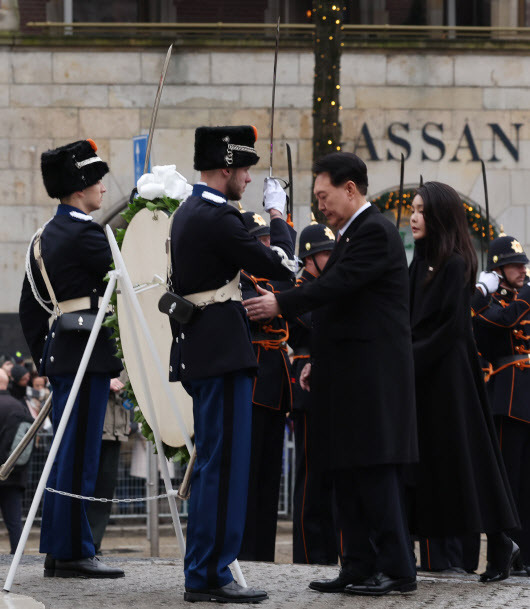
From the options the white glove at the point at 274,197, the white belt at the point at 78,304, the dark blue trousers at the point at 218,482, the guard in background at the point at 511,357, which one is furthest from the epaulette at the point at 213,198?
the guard in background at the point at 511,357

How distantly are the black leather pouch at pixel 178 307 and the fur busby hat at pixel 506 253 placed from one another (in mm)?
3917

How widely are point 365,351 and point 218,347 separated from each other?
0.71 metres

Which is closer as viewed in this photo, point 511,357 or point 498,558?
point 498,558

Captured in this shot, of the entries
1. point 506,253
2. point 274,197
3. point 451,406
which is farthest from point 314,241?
point 274,197

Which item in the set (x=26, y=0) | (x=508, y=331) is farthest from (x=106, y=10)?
(x=508, y=331)

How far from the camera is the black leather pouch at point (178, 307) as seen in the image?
20.1ft

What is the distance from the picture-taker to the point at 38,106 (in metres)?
17.4

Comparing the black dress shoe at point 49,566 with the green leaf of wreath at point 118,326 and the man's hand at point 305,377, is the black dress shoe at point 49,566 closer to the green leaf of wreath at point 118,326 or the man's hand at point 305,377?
the green leaf of wreath at point 118,326

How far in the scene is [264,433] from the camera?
→ 9172 millimetres

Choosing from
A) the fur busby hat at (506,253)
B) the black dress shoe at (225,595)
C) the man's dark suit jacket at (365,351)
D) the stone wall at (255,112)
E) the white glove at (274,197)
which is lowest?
the black dress shoe at (225,595)

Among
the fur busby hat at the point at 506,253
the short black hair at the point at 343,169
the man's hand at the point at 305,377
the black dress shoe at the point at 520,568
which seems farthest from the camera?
the fur busby hat at the point at 506,253

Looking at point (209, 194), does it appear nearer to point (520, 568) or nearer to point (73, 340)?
point (73, 340)

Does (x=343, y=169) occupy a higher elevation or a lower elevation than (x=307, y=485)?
higher

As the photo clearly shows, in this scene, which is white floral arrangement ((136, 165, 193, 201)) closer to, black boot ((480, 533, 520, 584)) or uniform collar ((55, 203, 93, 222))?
uniform collar ((55, 203, 93, 222))
